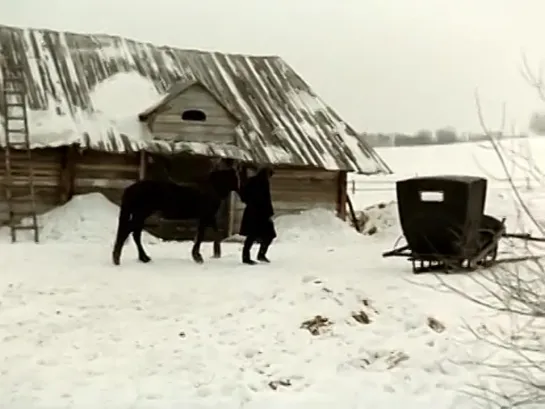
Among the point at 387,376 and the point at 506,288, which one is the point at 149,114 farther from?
the point at 506,288

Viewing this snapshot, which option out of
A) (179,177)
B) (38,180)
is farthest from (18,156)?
(179,177)

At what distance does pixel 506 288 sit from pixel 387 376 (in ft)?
6.31

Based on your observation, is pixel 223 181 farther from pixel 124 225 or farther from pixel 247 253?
pixel 124 225

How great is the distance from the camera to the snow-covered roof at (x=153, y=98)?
1912 cm

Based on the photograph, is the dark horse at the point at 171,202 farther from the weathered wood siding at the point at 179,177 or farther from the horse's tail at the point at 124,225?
the weathered wood siding at the point at 179,177

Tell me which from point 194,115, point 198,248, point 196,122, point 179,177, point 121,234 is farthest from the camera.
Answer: point 194,115

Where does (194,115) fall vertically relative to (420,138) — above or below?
above

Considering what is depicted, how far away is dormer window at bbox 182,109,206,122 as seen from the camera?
2002 cm

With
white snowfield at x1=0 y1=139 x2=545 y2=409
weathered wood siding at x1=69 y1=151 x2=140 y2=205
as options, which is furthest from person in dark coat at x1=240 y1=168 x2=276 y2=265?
weathered wood siding at x1=69 y1=151 x2=140 y2=205

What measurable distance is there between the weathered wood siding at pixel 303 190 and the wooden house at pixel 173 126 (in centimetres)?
2

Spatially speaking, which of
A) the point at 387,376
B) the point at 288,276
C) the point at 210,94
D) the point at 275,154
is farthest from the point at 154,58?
the point at 387,376

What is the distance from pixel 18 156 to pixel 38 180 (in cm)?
65

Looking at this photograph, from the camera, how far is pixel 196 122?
784 inches

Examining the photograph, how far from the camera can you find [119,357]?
9062 millimetres
